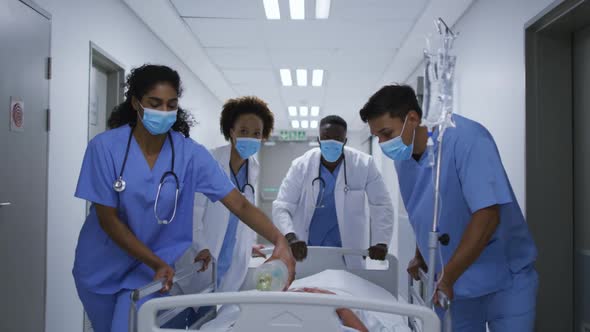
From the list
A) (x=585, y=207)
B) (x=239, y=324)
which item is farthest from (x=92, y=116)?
(x=585, y=207)

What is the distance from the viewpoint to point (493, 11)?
2930 mm

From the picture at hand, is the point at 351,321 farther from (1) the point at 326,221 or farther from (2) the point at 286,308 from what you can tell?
(1) the point at 326,221

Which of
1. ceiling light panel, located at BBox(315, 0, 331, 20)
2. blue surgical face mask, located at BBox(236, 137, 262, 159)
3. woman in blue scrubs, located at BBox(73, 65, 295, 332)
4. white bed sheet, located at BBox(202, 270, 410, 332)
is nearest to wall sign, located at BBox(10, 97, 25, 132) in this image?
woman in blue scrubs, located at BBox(73, 65, 295, 332)

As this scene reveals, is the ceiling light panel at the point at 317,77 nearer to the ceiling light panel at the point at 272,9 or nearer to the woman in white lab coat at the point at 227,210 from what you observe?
the ceiling light panel at the point at 272,9

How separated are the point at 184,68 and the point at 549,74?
3.58 metres

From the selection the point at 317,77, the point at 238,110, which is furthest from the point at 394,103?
the point at 317,77

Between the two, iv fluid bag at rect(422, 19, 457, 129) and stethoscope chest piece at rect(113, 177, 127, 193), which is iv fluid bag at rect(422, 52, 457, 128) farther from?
stethoscope chest piece at rect(113, 177, 127, 193)

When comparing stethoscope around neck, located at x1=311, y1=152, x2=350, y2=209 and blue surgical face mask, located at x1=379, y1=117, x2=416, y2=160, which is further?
stethoscope around neck, located at x1=311, y1=152, x2=350, y2=209

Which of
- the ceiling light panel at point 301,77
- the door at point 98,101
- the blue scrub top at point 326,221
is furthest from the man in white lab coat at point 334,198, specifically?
the ceiling light panel at point 301,77

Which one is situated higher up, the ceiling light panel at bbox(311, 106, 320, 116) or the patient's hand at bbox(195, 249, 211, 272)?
the ceiling light panel at bbox(311, 106, 320, 116)

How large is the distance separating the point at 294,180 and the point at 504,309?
1.48 metres

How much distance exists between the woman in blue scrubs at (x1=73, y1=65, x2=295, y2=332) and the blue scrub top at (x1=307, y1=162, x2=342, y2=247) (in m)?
1.17

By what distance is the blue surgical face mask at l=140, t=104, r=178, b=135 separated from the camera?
1.63 meters

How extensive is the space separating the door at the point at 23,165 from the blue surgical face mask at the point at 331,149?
1.37 m
